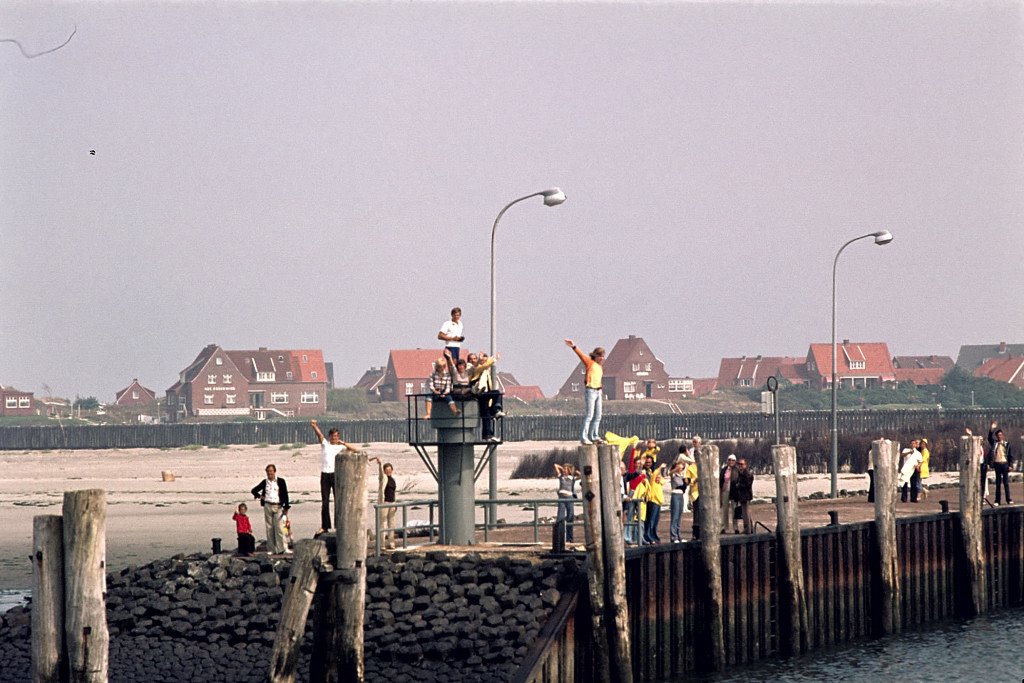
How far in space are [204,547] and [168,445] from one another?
66.8 meters

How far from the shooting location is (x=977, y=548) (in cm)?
3341

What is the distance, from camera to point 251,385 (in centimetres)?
17212

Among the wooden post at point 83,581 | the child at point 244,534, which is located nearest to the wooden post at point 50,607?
the wooden post at point 83,581

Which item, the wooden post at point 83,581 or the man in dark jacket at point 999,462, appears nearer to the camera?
the wooden post at point 83,581

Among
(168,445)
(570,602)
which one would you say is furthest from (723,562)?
(168,445)

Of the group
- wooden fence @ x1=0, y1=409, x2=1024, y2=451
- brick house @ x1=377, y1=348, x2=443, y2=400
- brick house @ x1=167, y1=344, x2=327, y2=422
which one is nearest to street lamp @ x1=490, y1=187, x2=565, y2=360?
wooden fence @ x1=0, y1=409, x2=1024, y2=451

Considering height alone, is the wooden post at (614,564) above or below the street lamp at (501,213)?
below

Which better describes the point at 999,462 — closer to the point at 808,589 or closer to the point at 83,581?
the point at 808,589

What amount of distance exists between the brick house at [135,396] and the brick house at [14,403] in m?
13.1

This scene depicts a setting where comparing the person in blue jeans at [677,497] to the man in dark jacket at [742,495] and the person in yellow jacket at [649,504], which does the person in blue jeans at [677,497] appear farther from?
the man in dark jacket at [742,495]

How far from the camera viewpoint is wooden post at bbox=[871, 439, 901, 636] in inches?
1198

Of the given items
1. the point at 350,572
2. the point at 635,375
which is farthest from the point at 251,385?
the point at 350,572

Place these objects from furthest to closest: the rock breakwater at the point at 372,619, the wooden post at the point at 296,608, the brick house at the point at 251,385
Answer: the brick house at the point at 251,385, the rock breakwater at the point at 372,619, the wooden post at the point at 296,608

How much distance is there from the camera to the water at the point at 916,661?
2711cm
